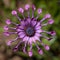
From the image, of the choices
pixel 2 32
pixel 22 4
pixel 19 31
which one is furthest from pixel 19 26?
pixel 22 4

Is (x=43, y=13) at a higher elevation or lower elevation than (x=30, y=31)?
higher

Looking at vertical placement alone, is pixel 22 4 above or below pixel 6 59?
above

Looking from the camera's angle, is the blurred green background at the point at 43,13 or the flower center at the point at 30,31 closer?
the flower center at the point at 30,31

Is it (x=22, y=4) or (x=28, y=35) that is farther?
(x=22, y=4)

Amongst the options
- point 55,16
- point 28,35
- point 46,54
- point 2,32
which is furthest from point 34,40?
point 55,16

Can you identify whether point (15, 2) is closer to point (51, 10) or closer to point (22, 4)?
point (22, 4)

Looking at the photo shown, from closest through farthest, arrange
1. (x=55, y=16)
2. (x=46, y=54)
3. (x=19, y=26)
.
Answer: (x=19, y=26), (x=46, y=54), (x=55, y=16)

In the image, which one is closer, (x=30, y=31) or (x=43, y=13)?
(x=30, y=31)

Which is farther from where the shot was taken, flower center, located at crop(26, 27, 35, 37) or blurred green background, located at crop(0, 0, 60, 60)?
blurred green background, located at crop(0, 0, 60, 60)

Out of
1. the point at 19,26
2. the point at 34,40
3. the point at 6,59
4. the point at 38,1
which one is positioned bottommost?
the point at 6,59

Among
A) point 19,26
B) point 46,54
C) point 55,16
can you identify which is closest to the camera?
point 19,26
